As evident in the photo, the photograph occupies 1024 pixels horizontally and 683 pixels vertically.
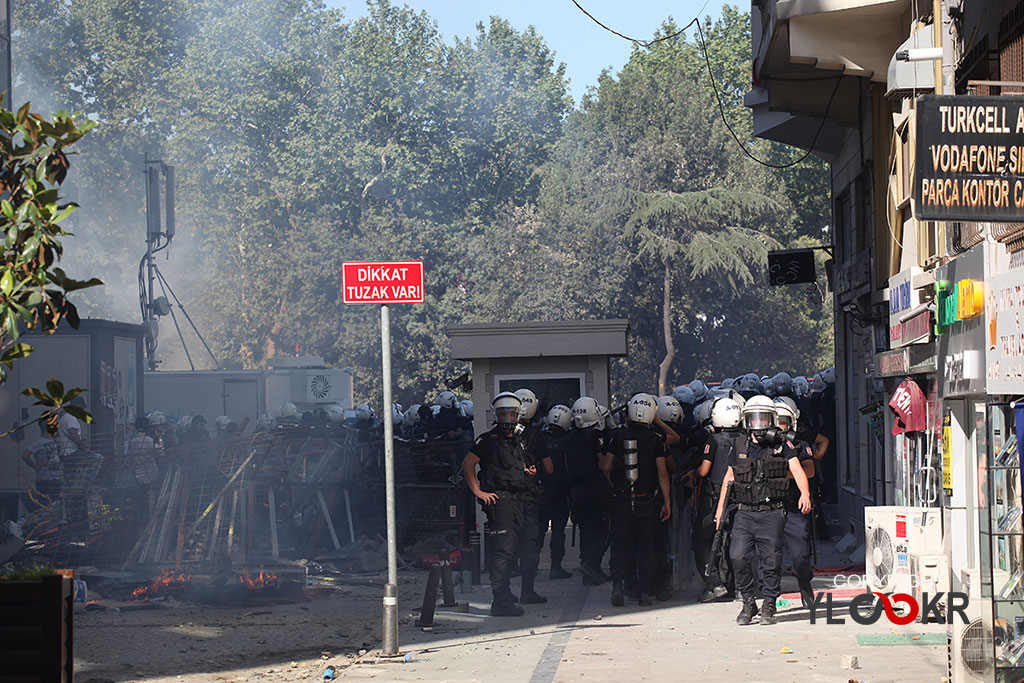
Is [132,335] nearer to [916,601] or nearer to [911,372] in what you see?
[911,372]

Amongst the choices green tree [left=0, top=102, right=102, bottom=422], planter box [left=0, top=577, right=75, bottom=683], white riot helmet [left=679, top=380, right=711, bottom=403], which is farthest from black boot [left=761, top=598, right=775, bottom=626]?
white riot helmet [left=679, top=380, right=711, bottom=403]

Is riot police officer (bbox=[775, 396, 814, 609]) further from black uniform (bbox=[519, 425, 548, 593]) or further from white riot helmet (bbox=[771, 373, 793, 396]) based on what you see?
white riot helmet (bbox=[771, 373, 793, 396])

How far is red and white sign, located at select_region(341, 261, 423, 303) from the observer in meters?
9.62

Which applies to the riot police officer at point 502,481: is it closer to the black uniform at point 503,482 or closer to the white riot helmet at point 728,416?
the black uniform at point 503,482

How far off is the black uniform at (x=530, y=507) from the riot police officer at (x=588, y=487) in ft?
3.76

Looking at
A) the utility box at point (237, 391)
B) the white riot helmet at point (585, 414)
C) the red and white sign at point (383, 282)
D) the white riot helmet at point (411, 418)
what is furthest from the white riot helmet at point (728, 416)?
the utility box at point (237, 391)

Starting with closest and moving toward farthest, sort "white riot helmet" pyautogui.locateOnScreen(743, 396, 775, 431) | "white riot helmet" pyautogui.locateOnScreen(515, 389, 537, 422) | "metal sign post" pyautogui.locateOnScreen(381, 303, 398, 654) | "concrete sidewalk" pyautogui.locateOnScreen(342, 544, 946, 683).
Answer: "concrete sidewalk" pyautogui.locateOnScreen(342, 544, 946, 683) → "metal sign post" pyautogui.locateOnScreen(381, 303, 398, 654) → "white riot helmet" pyautogui.locateOnScreen(743, 396, 775, 431) → "white riot helmet" pyautogui.locateOnScreen(515, 389, 537, 422)

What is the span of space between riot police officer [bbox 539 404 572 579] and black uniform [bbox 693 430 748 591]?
1.44 metres

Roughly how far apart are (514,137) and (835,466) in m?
41.3

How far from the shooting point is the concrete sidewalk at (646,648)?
8.86 metres

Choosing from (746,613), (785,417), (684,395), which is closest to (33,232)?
(746,613)

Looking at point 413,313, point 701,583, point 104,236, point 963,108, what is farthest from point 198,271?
point 963,108

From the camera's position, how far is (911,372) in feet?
41.6

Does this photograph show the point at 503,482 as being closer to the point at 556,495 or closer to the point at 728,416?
the point at 728,416
